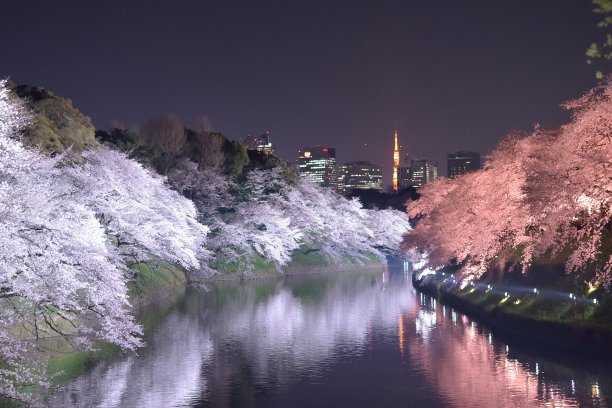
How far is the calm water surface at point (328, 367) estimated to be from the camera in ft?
64.4

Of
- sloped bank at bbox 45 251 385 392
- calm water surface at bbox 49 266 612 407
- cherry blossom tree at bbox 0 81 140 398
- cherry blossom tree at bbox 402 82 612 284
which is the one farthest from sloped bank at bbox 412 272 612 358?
sloped bank at bbox 45 251 385 392

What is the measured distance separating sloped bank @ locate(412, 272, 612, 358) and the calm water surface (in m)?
0.83

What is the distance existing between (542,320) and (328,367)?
31.6ft

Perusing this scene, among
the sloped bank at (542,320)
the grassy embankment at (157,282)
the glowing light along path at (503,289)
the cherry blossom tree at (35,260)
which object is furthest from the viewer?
the glowing light along path at (503,289)

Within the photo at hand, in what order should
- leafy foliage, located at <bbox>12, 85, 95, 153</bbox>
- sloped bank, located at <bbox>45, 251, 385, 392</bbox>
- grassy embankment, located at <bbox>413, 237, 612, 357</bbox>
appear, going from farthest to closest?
leafy foliage, located at <bbox>12, 85, 95, 153</bbox> < grassy embankment, located at <bbox>413, 237, 612, 357</bbox> < sloped bank, located at <bbox>45, 251, 385, 392</bbox>

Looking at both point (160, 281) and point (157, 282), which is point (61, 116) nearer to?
point (157, 282)

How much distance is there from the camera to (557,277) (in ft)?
102

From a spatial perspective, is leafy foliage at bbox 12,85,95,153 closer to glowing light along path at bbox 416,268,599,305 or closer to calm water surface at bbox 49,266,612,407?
calm water surface at bbox 49,266,612,407

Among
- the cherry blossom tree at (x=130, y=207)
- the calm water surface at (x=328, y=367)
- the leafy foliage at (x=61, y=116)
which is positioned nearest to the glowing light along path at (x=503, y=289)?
the calm water surface at (x=328, y=367)

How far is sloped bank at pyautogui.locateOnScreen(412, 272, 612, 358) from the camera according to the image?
24.9 meters

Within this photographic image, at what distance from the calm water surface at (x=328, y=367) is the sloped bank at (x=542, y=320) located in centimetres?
83

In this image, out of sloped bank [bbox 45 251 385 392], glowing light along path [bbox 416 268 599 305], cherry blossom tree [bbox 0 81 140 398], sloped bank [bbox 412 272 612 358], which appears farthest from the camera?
glowing light along path [bbox 416 268 599 305]

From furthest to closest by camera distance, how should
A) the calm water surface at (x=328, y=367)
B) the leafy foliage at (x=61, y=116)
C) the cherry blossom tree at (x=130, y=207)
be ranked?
the leafy foliage at (x=61, y=116) < the cherry blossom tree at (x=130, y=207) < the calm water surface at (x=328, y=367)

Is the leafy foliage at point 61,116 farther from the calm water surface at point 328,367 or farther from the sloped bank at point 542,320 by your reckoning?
the sloped bank at point 542,320
